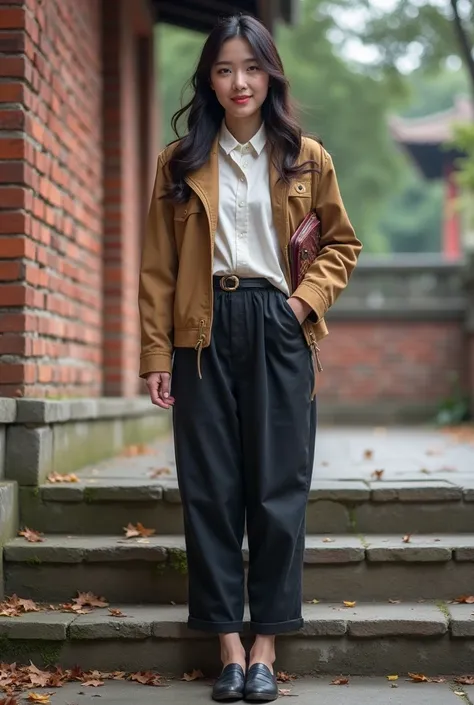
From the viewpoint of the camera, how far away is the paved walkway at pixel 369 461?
4.56 metres

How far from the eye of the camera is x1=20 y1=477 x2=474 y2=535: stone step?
401 cm

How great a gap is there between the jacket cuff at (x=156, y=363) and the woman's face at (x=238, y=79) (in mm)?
820

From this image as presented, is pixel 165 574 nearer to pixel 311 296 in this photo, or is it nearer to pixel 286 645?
pixel 286 645

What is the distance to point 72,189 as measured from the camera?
5191mm

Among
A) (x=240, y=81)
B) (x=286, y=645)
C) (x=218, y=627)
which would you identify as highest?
(x=240, y=81)

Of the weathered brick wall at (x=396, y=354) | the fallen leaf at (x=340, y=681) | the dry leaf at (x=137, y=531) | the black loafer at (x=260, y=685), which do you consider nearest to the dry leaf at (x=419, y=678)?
the fallen leaf at (x=340, y=681)

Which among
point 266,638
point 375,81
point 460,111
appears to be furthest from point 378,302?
point 460,111

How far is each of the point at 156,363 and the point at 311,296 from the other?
549 mm

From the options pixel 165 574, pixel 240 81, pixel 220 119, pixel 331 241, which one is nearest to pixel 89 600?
pixel 165 574

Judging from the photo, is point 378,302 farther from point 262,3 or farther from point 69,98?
point 69,98

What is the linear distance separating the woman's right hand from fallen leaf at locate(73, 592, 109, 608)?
2.93 feet

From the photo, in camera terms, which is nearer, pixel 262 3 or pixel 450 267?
pixel 262 3

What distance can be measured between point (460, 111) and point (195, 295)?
22777 mm

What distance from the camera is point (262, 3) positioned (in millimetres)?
7512
